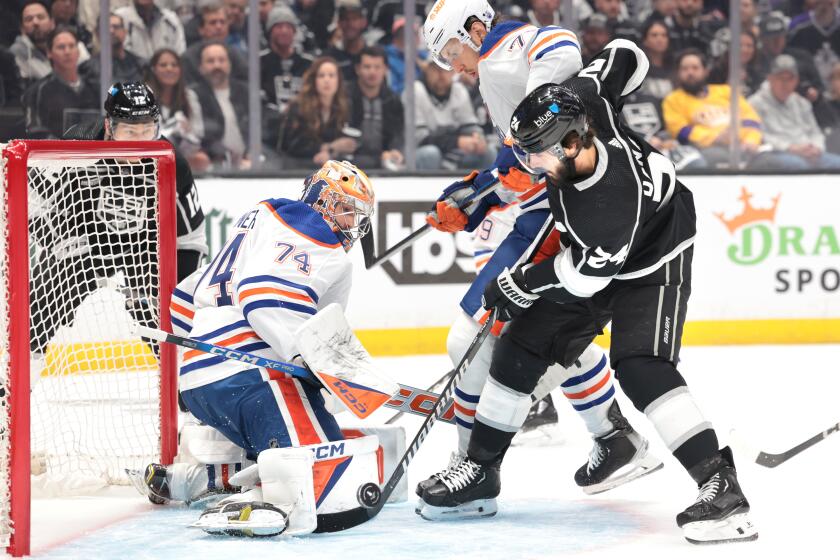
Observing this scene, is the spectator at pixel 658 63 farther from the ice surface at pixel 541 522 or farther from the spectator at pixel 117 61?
the ice surface at pixel 541 522

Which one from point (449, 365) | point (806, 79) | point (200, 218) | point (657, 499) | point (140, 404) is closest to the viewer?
point (657, 499)

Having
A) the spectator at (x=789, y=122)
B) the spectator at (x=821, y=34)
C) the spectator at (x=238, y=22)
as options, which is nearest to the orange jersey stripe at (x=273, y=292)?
the spectator at (x=238, y=22)

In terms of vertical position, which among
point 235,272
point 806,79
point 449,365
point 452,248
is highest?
point 806,79

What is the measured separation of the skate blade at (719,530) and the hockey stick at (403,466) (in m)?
0.60

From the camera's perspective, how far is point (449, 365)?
5.33 m

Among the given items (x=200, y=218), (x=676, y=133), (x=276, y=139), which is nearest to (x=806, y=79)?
(x=676, y=133)

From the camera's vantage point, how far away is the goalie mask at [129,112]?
3.74m

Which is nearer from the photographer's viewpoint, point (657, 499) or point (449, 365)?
point (657, 499)

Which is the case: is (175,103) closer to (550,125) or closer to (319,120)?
(319,120)

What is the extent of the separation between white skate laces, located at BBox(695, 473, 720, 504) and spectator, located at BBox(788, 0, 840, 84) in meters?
→ 4.08

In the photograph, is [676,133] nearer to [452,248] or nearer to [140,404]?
[452,248]

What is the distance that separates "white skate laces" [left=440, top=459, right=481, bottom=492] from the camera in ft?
9.46

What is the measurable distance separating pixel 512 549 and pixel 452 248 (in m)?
3.06

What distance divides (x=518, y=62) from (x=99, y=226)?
1.38m
